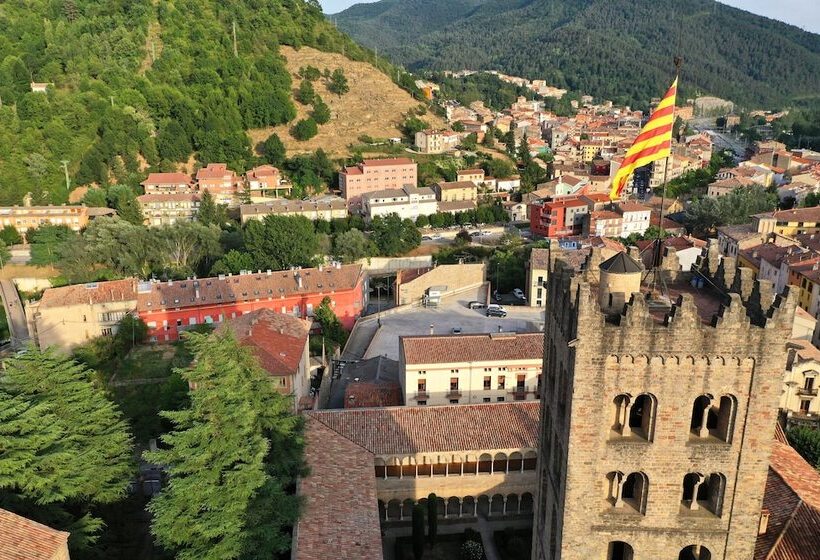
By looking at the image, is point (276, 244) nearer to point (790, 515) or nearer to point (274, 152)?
point (274, 152)

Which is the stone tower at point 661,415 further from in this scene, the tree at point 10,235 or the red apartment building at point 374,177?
the red apartment building at point 374,177

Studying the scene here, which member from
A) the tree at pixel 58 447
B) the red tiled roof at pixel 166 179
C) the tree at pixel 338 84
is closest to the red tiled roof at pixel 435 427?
the tree at pixel 58 447

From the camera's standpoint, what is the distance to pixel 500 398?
43.2m

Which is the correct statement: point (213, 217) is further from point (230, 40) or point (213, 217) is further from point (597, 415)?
point (597, 415)

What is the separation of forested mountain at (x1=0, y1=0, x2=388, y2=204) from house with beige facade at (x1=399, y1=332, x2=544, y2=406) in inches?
3552

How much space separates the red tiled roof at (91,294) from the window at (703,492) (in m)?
56.9

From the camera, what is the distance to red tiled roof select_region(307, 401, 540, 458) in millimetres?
33438

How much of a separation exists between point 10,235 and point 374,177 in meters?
63.3

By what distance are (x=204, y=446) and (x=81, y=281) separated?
65695 mm

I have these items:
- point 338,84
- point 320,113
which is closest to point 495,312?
point 320,113

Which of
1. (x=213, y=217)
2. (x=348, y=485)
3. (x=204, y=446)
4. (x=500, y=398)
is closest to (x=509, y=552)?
(x=348, y=485)

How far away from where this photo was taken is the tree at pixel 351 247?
302 feet

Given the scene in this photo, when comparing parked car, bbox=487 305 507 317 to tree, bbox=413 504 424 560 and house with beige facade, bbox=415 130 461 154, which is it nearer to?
tree, bbox=413 504 424 560

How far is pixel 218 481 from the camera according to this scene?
24.4m
